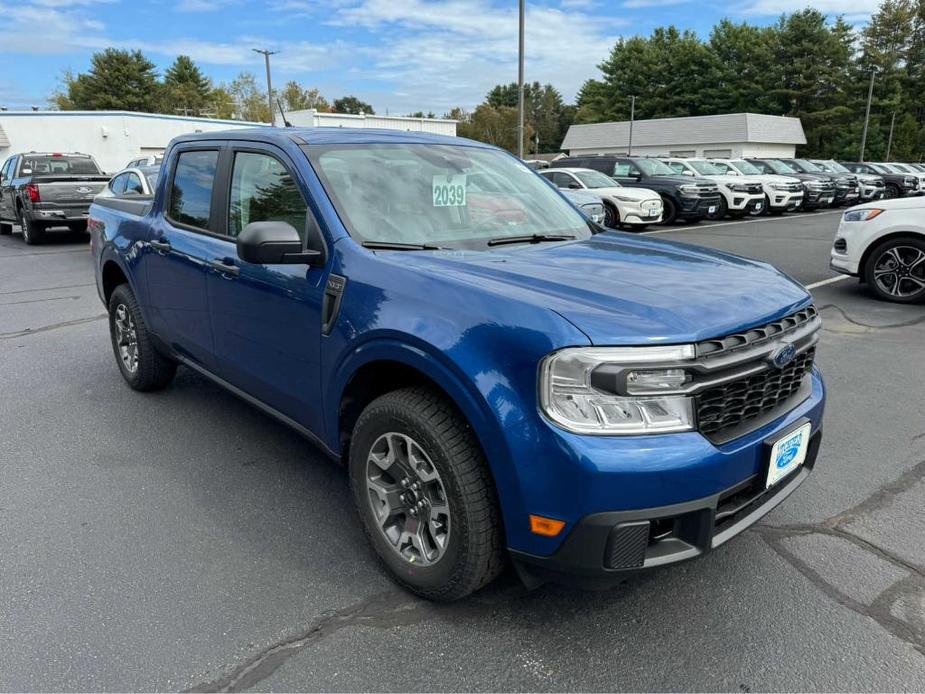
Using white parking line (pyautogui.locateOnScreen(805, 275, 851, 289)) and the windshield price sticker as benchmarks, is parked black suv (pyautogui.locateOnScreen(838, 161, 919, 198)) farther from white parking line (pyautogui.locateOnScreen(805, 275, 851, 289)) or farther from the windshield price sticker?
the windshield price sticker

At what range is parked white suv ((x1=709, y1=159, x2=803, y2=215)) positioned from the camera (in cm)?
2014

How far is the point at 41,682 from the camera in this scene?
226 centimetres

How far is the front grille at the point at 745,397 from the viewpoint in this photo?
87.7 inches

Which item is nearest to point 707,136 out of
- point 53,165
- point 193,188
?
point 53,165

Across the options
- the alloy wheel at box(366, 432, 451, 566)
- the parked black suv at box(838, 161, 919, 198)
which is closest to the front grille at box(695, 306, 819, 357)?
the alloy wheel at box(366, 432, 451, 566)

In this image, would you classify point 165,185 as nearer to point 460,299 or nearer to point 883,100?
point 460,299

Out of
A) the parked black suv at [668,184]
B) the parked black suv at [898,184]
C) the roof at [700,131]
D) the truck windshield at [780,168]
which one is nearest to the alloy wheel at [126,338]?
the parked black suv at [668,184]

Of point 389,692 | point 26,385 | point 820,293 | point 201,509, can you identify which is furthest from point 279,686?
point 820,293

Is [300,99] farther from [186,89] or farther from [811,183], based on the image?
[811,183]

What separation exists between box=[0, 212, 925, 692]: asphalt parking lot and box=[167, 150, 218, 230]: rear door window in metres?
1.33

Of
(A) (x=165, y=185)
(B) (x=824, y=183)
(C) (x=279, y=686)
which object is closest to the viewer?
(C) (x=279, y=686)

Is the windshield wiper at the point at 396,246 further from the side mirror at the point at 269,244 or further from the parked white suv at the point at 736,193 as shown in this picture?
the parked white suv at the point at 736,193

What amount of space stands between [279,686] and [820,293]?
27.6 feet

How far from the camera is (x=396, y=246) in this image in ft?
9.52
